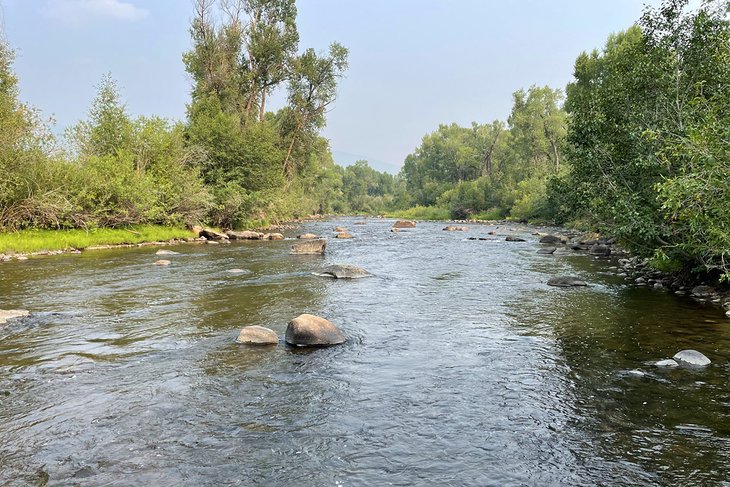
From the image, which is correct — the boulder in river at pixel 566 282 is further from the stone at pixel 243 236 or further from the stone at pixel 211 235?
the stone at pixel 211 235

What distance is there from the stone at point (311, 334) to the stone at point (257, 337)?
351mm

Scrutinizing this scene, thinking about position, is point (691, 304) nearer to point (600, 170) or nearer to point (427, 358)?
point (600, 170)

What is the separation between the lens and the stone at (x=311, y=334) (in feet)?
36.4

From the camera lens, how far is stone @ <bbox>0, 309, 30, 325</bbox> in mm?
12594

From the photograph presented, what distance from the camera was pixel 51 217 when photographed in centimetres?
2881

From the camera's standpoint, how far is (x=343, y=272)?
21.0 metres

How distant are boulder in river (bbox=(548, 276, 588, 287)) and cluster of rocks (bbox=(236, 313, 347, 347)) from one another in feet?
35.7

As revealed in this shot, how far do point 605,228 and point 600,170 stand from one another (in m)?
2.43

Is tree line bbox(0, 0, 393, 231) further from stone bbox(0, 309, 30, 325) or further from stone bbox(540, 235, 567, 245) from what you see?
stone bbox(540, 235, 567, 245)

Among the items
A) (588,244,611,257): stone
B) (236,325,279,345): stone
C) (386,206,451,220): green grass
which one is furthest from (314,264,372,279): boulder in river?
(386,206,451,220): green grass

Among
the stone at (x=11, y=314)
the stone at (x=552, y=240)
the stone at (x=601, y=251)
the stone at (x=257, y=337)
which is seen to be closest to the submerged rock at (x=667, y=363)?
the stone at (x=257, y=337)

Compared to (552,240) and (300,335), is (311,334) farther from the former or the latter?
(552,240)

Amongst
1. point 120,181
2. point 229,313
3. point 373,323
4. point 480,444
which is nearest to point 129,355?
point 229,313

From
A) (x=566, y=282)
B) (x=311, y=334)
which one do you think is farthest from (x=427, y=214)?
(x=311, y=334)
